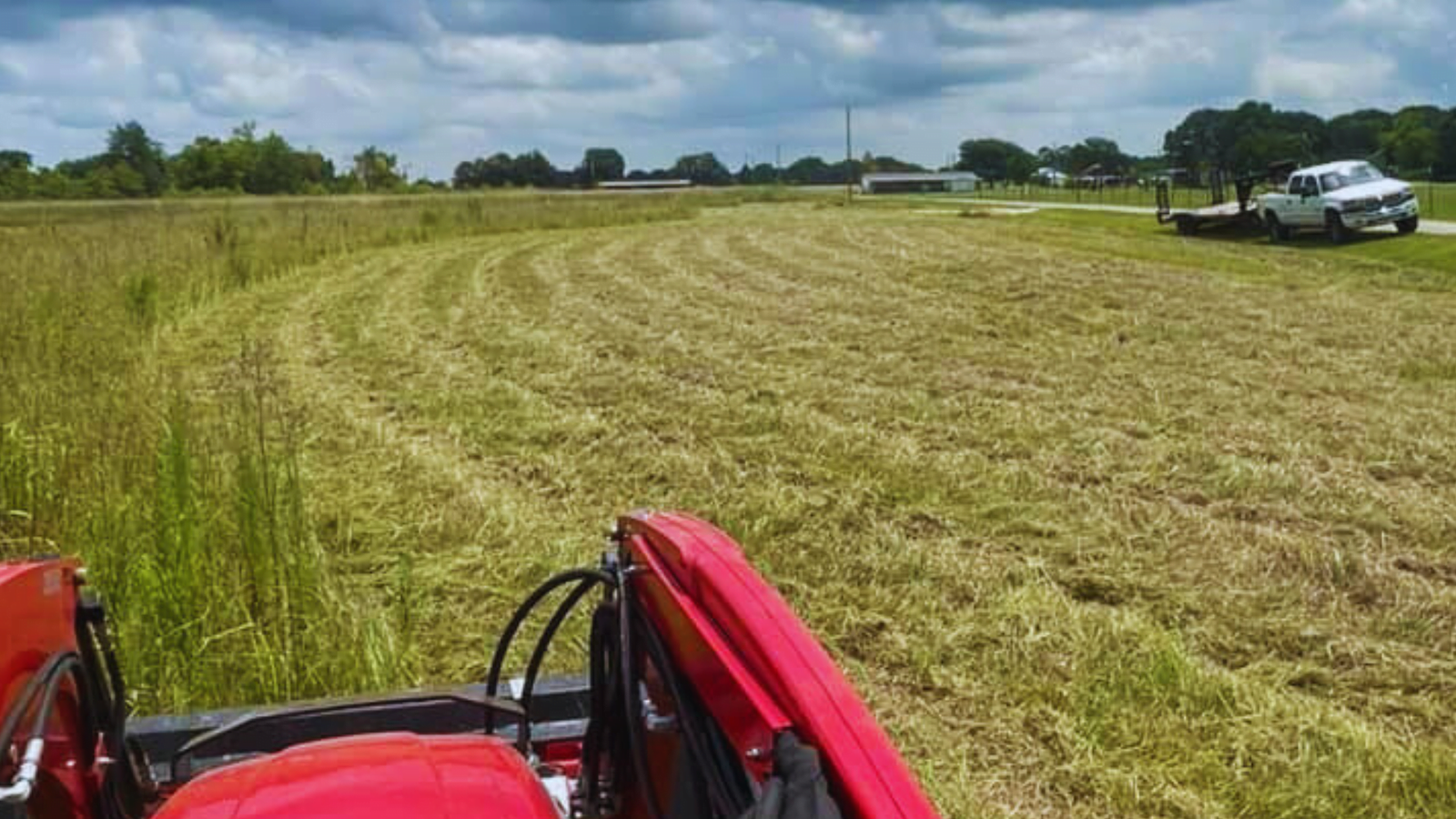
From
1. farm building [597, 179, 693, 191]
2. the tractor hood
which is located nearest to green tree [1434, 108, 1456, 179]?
farm building [597, 179, 693, 191]

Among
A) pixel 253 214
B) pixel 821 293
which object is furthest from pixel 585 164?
pixel 821 293

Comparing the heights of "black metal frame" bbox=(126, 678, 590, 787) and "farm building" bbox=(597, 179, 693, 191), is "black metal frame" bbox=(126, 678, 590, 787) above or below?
below

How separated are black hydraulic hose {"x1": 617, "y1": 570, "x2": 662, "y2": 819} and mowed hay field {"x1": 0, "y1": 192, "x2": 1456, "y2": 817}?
4.52ft

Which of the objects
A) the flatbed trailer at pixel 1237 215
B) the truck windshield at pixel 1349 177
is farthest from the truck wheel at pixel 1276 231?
the flatbed trailer at pixel 1237 215

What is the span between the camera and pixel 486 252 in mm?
23328

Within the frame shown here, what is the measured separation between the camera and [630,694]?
2.29 meters

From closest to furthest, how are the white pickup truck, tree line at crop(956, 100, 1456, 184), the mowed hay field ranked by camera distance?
the mowed hay field < the white pickup truck < tree line at crop(956, 100, 1456, 184)

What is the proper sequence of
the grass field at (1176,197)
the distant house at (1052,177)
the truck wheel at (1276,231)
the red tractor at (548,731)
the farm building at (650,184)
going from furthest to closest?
the farm building at (650,184)
the distant house at (1052,177)
the grass field at (1176,197)
the truck wheel at (1276,231)
the red tractor at (548,731)

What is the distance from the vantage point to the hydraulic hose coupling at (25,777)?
1650 millimetres

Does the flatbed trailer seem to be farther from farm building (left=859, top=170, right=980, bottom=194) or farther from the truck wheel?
farm building (left=859, top=170, right=980, bottom=194)

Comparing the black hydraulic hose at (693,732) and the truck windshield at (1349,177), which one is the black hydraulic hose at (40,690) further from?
the truck windshield at (1349,177)

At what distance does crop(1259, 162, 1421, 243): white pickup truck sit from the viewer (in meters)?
22.5

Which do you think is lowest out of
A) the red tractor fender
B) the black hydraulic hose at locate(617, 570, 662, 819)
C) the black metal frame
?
the black metal frame

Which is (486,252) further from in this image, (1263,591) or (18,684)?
(18,684)
